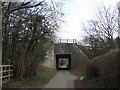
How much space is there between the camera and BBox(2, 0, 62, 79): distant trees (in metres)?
18.9

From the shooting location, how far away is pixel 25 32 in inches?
853

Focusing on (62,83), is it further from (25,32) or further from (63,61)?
(63,61)

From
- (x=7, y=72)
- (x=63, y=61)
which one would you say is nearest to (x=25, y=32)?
(x=7, y=72)

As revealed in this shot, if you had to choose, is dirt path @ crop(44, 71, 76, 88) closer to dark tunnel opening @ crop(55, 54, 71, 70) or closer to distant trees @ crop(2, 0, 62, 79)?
distant trees @ crop(2, 0, 62, 79)

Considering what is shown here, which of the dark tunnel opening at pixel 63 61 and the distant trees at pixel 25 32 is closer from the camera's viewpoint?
the distant trees at pixel 25 32

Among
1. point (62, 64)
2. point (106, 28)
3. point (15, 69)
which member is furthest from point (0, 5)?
point (62, 64)

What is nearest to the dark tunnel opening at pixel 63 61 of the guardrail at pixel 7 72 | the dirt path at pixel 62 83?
the dirt path at pixel 62 83

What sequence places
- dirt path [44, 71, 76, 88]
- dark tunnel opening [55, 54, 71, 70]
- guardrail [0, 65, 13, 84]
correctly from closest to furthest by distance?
guardrail [0, 65, 13, 84]
dirt path [44, 71, 76, 88]
dark tunnel opening [55, 54, 71, 70]

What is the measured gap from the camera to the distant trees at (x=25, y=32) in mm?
18906

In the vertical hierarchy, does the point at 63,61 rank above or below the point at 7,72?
below

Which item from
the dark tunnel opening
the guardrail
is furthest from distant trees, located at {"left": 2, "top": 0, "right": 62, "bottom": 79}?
the dark tunnel opening

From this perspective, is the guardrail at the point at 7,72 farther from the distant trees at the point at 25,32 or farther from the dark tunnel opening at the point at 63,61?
the dark tunnel opening at the point at 63,61

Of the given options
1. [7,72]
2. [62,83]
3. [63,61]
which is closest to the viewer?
[7,72]

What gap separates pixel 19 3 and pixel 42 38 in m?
5.01
